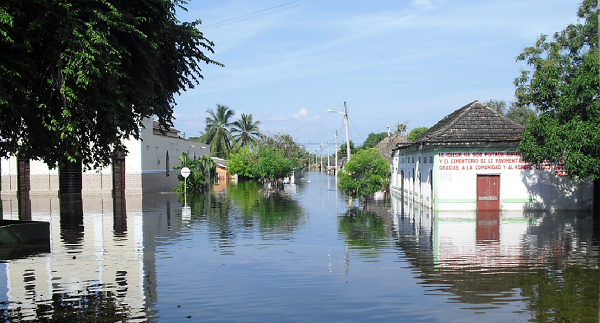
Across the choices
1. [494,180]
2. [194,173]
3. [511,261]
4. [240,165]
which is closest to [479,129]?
[494,180]

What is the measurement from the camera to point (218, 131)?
69.7 meters

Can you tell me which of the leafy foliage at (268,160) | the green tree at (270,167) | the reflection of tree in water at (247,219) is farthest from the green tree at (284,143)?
the reflection of tree in water at (247,219)

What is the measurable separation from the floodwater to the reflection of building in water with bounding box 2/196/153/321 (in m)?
0.03

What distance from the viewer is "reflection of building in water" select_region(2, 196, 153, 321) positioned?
→ 822cm

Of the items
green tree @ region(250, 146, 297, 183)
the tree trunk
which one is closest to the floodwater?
the tree trunk

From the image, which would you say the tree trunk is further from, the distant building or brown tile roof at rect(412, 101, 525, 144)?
the distant building

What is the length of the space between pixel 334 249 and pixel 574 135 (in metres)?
11.2

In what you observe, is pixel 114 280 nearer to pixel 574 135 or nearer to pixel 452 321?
pixel 452 321

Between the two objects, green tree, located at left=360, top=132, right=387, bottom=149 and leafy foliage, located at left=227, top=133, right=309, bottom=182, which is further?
green tree, located at left=360, top=132, right=387, bottom=149

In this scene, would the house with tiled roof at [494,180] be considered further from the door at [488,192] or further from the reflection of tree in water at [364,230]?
the reflection of tree in water at [364,230]

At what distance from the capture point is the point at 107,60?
381 inches

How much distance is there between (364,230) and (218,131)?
54.9 meters

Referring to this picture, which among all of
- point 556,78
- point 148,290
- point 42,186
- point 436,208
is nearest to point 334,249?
point 148,290

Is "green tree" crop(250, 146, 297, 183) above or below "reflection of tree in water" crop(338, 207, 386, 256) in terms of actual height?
above
